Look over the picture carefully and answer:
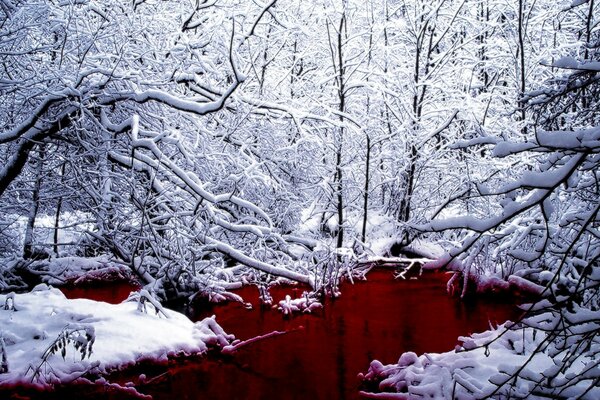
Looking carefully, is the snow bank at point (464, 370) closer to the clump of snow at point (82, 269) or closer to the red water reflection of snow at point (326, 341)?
the red water reflection of snow at point (326, 341)

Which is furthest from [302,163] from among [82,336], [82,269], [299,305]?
[82,336]

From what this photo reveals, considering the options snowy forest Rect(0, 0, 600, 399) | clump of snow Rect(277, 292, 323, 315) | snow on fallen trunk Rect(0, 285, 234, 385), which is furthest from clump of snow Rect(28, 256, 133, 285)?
snow on fallen trunk Rect(0, 285, 234, 385)

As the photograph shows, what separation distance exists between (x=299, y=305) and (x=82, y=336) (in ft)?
14.5

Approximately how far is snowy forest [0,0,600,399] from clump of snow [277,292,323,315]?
0.36 feet

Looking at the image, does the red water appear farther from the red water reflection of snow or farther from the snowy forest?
the snowy forest

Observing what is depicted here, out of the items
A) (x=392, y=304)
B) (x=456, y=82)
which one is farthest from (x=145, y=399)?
(x=456, y=82)

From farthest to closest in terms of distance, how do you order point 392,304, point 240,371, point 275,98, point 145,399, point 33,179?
1. point 275,98
2. point 392,304
3. point 33,179
4. point 240,371
5. point 145,399

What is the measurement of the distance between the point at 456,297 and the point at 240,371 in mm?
5288

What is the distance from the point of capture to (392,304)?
9.88m

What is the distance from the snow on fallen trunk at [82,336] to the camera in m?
5.48

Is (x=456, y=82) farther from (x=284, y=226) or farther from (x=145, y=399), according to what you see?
(x=145, y=399)

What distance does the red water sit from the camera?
19.8 feet

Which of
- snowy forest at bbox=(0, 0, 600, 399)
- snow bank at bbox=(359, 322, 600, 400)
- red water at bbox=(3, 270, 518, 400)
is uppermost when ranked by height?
snowy forest at bbox=(0, 0, 600, 399)

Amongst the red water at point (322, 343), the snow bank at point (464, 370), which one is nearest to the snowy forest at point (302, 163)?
the snow bank at point (464, 370)
